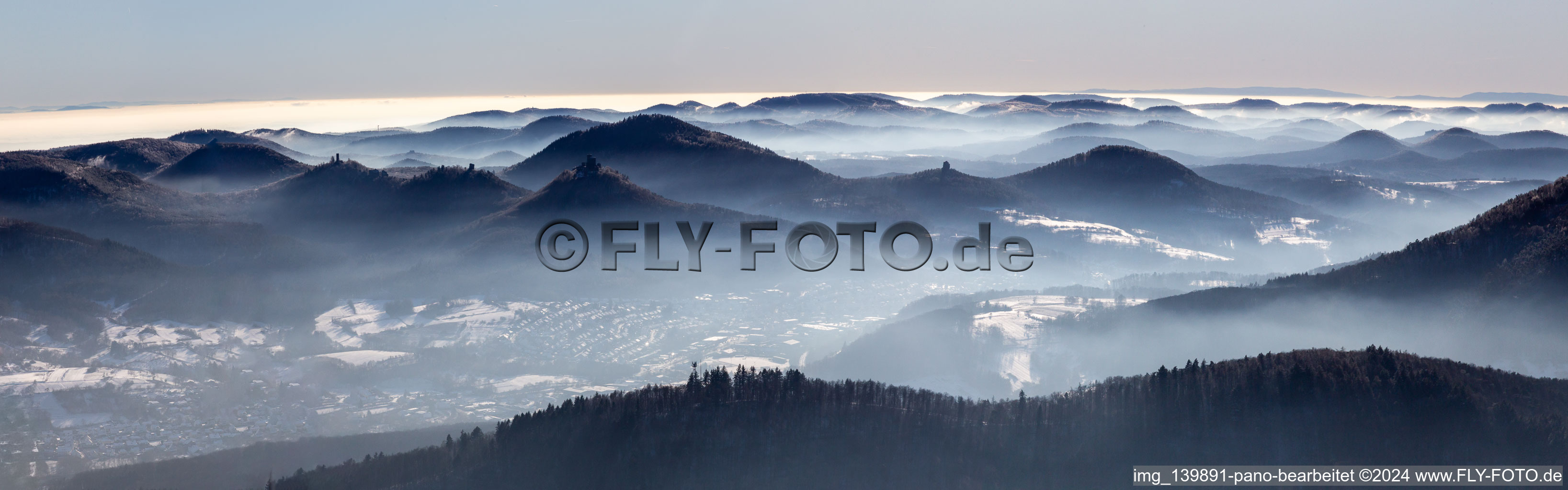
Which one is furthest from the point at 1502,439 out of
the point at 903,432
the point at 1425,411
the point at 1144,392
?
the point at 903,432

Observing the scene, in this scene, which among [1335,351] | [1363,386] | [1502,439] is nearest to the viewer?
[1502,439]

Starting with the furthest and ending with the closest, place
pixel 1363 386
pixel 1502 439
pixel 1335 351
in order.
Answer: pixel 1335 351 → pixel 1363 386 → pixel 1502 439

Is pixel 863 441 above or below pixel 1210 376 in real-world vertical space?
below

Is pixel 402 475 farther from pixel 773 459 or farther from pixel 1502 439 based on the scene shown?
pixel 1502 439

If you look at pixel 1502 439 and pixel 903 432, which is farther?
pixel 903 432

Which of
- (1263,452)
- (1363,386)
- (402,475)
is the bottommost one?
(402,475)

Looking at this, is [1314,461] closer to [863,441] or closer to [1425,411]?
[1425,411]
